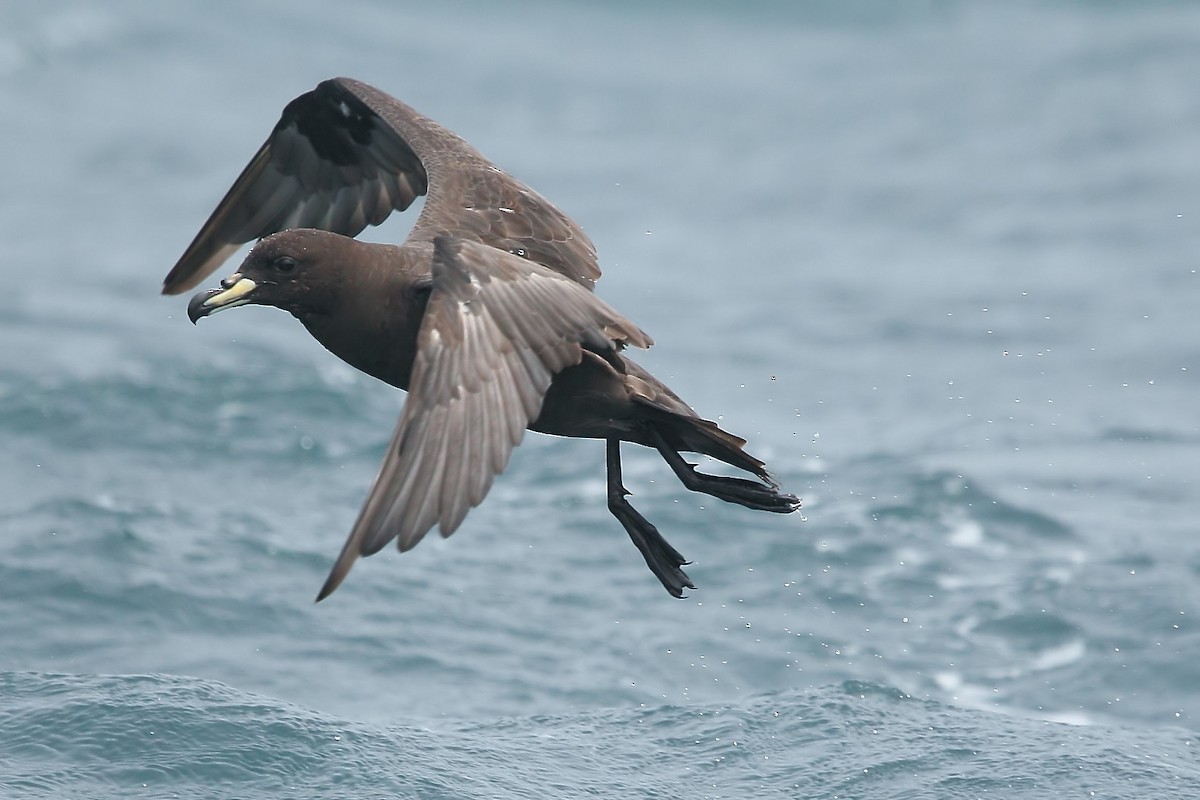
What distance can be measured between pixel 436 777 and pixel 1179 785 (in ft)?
9.74

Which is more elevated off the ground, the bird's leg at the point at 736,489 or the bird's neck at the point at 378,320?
the bird's neck at the point at 378,320

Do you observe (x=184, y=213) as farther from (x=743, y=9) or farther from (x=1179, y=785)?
(x=1179, y=785)

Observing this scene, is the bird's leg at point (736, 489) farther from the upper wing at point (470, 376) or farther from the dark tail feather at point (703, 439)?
the upper wing at point (470, 376)

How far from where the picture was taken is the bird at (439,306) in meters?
5.25

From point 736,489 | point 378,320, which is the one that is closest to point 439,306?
point 378,320

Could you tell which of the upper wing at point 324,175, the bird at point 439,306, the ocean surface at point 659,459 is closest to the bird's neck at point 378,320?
the bird at point 439,306

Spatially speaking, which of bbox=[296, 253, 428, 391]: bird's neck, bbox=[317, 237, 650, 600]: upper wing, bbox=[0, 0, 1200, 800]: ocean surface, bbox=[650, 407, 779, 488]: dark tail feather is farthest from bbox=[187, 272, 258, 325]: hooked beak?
bbox=[0, 0, 1200, 800]: ocean surface

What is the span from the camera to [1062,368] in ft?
40.2

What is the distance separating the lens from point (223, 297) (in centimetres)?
601

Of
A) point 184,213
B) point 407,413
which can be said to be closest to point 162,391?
point 184,213

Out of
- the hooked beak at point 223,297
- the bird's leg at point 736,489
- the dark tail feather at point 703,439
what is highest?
the hooked beak at point 223,297

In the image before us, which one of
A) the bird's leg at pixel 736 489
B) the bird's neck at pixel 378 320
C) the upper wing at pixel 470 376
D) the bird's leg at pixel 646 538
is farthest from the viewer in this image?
the bird's leg at pixel 646 538

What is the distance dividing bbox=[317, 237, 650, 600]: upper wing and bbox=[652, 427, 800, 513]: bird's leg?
2.95 feet

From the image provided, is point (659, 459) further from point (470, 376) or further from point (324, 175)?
point (470, 376)
